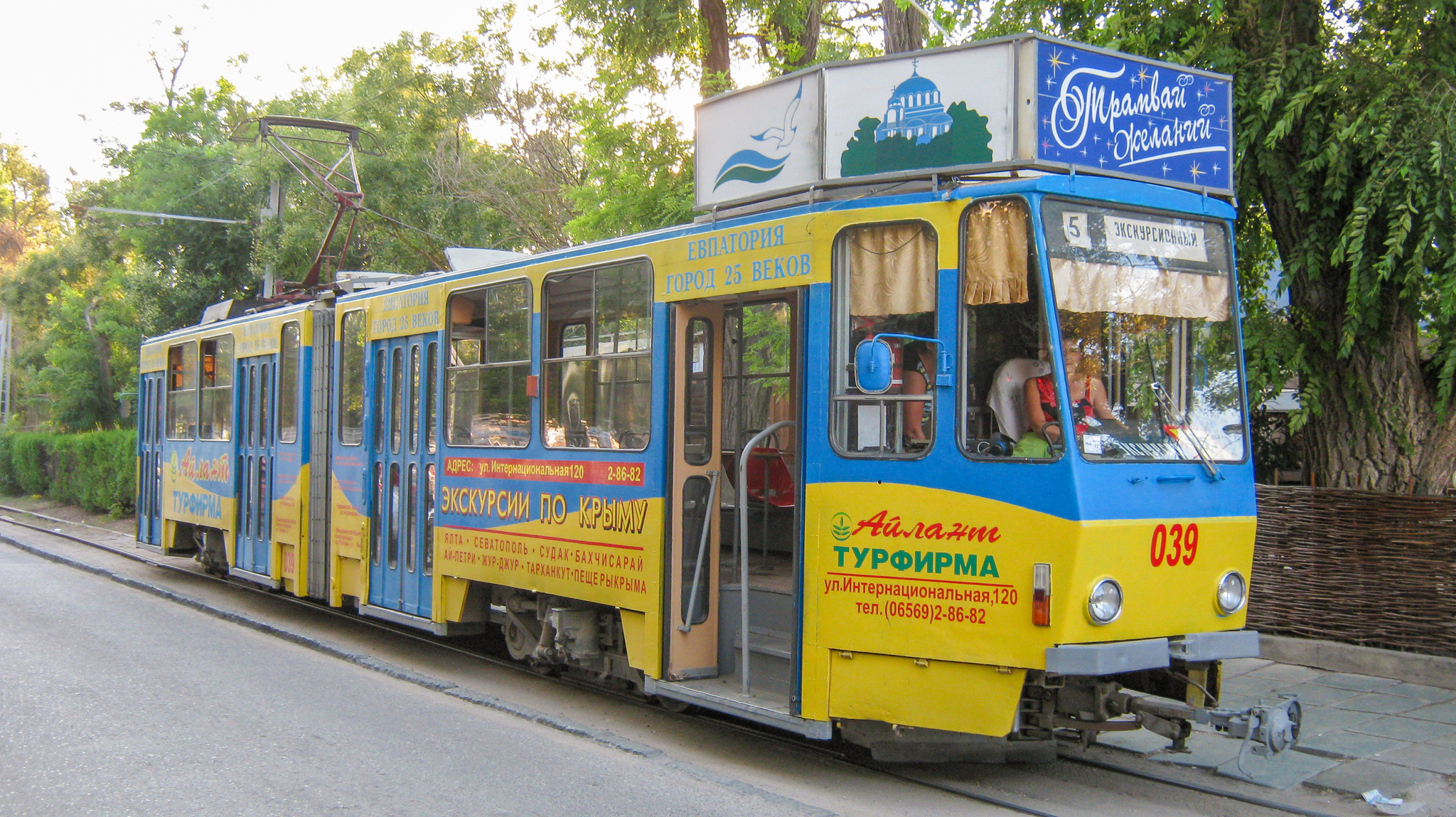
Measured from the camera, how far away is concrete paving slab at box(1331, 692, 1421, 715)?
7875 mm

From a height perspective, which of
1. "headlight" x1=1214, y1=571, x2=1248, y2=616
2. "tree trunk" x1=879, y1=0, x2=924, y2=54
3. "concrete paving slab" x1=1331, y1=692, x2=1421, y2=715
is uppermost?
"tree trunk" x1=879, y1=0, x2=924, y2=54

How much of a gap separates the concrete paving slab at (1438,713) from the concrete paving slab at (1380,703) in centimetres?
7

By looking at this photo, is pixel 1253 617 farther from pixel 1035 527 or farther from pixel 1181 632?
pixel 1035 527

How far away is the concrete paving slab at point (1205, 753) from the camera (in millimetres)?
6625

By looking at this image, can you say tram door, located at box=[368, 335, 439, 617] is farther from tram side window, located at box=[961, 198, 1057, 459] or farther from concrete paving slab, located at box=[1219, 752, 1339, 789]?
concrete paving slab, located at box=[1219, 752, 1339, 789]

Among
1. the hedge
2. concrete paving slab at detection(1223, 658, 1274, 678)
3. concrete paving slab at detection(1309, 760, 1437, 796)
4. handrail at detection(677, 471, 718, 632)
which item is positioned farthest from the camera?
the hedge

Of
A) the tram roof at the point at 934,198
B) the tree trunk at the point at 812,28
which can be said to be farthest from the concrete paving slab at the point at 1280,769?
the tree trunk at the point at 812,28

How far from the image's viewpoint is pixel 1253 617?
9953 mm

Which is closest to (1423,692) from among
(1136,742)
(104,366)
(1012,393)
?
(1136,742)

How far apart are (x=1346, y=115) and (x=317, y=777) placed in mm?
8596

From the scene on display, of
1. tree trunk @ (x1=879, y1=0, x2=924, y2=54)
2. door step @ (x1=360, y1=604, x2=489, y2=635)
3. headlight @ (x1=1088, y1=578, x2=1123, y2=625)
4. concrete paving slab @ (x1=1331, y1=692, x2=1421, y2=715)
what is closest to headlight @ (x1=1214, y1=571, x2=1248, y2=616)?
headlight @ (x1=1088, y1=578, x2=1123, y2=625)

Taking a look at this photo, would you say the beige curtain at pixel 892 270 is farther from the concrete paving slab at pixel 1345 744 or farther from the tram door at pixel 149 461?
the tram door at pixel 149 461

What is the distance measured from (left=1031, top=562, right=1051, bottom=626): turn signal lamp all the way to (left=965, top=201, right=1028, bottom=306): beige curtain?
4.16 ft

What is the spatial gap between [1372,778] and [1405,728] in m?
1.32
